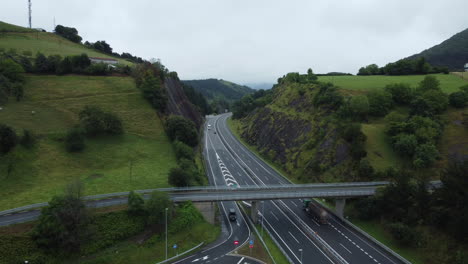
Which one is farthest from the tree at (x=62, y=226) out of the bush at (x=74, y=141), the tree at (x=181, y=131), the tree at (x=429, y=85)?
the tree at (x=429, y=85)

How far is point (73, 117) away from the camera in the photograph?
7975cm

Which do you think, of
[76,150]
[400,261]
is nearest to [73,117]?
[76,150]

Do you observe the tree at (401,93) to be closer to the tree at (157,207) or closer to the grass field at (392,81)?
the grass field at (392,81)

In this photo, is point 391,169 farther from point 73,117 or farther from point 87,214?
point 73,117

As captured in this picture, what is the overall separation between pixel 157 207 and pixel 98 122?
1606 inches

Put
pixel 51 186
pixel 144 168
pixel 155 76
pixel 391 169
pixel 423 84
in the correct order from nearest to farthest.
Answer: pixel 51 186 < pixel 391 169 < pixel 144 168 < pixel 423 84 < pixel 155 76

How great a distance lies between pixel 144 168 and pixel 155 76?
2006 inches

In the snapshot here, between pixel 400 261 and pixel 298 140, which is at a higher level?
pixel 298 140

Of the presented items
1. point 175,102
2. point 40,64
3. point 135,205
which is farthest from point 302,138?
point 40,64

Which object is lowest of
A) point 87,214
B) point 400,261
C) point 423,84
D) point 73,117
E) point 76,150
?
point 400,261

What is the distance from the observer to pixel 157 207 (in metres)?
46.2

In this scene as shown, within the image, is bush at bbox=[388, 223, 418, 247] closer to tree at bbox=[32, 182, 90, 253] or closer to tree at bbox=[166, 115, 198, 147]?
tree at bbox=[32, 182, 90, 253]

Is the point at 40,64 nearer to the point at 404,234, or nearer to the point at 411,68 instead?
the point at 404,234

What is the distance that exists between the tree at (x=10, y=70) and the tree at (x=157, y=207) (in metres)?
69.5
